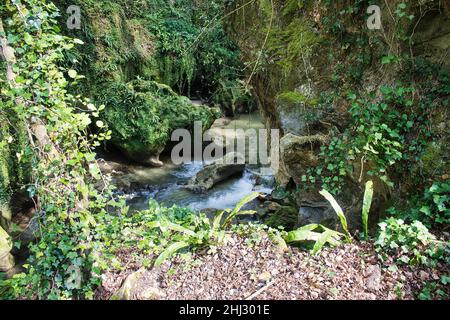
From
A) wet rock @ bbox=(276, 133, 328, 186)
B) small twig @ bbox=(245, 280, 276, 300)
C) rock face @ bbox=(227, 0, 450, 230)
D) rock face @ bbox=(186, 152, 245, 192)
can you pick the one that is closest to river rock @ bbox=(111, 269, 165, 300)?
small twig @ bbox=(245, 280, 276, 300)

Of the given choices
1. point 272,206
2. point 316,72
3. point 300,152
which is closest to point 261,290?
point 300,152

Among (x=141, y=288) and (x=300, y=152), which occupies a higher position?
(x=300, y=152)

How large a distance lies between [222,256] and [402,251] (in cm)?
169

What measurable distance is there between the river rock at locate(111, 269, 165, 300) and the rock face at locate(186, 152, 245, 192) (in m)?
5.76

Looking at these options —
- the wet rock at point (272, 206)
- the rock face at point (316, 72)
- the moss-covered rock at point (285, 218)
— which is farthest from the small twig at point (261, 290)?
the wet rock at point (272, 206)

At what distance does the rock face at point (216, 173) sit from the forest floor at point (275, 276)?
5.53 meters

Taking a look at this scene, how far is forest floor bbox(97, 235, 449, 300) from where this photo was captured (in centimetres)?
273

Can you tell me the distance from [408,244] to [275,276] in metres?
1.25

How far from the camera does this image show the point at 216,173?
930 centimetres

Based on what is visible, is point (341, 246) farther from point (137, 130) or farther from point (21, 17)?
point (137, 130)

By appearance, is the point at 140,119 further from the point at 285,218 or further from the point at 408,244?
the point at 408,244

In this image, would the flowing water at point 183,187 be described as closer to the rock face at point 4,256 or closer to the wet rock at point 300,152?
the rock face at point 4,256

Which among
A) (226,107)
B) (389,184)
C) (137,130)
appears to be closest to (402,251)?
(389,184)

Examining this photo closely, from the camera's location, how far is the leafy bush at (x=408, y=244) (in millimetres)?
2832
